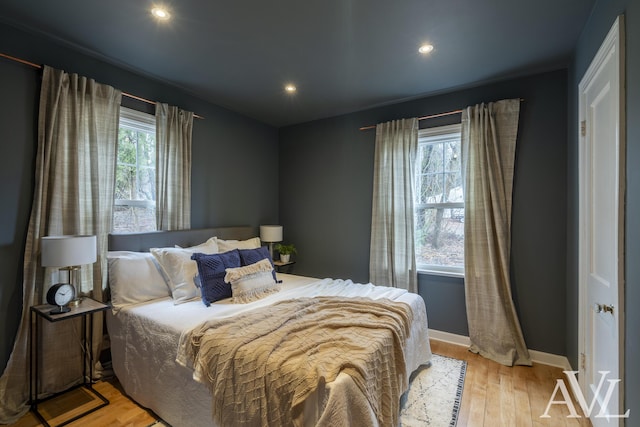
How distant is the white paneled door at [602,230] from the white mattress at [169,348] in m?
1.12

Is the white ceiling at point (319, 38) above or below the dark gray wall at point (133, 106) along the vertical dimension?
above

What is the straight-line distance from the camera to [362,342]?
1622 millimetres

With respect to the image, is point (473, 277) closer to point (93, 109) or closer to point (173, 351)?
point (173, 351)

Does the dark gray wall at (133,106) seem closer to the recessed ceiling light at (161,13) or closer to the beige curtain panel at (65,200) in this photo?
the beige curtain panel at (65,200)

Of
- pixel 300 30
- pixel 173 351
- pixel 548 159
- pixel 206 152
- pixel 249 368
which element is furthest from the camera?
pixel 206 152

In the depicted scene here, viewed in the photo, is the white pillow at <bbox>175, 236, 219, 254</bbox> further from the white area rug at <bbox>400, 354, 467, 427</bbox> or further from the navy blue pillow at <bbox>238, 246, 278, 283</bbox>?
the white area rug at <bbox>400, 354, 467, 427</bbox>

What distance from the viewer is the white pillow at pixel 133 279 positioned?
236cm

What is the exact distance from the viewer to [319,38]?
227 centimetres

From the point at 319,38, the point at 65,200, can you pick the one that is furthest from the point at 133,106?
the point at 319,38

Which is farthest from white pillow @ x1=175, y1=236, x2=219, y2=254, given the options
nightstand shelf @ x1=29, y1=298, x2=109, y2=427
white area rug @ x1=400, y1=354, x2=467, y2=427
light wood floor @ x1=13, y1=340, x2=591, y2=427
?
white area rug @ x1=400, y1=354, x2=467, y2=427

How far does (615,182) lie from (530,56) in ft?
5.04

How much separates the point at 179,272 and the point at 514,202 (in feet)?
10.7

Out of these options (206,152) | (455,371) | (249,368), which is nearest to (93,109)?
(206,152)

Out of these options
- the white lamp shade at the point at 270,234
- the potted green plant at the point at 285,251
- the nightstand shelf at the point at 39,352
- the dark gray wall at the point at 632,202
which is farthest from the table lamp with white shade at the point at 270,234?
the dark gray wall at the point at 632,202
